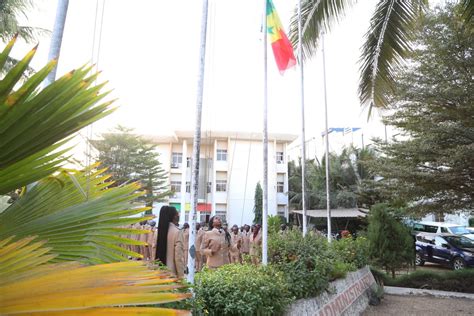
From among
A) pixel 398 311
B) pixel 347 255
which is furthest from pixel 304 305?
pixel 347 255

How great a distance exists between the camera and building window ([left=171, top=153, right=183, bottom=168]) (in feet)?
120

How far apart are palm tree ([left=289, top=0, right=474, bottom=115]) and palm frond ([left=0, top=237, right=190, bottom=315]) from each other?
23.6 ft

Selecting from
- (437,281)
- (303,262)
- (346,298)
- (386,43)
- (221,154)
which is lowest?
(437,281)

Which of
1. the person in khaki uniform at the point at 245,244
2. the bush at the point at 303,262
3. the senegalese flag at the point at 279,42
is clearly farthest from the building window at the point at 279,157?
the senegalese flag at the point at 279,42

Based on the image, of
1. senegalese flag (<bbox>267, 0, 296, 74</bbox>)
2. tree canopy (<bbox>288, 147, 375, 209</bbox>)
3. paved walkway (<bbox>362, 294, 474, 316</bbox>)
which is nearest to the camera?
senegalese flag (<bbox>267, 0, 296, 74</bbox>)

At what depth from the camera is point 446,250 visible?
15164mm

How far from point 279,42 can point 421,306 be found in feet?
21.3

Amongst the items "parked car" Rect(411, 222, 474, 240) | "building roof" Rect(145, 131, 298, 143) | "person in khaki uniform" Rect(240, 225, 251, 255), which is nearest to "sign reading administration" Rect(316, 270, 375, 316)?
"person in khaki uniform" Rect(240, 225, 251, 255)

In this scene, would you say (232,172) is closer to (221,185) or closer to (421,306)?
(221,185)

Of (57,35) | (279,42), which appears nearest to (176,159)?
(279,42)

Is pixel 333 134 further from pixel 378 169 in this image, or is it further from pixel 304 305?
pixel 304 305

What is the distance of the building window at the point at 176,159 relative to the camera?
36594mm

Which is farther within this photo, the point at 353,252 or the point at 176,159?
the point at 176,159

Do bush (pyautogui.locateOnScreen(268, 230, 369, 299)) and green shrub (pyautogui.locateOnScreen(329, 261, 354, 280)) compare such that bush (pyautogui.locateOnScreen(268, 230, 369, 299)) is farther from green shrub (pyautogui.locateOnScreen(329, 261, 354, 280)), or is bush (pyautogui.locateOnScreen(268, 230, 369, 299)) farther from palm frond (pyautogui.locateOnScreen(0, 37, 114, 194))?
palm frond (pyautogui.locateOnScreen(0, 37, 114, 194))
